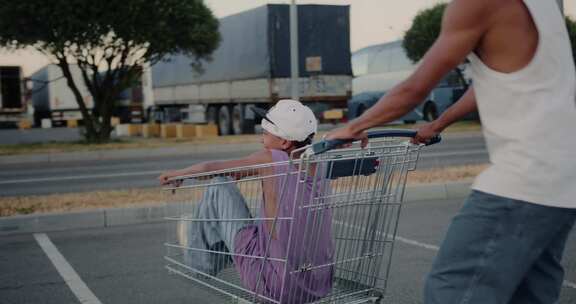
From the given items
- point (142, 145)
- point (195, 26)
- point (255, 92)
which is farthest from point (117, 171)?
point (255, 92)

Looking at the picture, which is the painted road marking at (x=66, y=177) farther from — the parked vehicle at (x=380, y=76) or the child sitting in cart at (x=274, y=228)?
the parked vehicle at (x=380, y=76)

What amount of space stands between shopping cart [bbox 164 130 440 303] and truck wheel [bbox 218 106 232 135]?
25.0 meters

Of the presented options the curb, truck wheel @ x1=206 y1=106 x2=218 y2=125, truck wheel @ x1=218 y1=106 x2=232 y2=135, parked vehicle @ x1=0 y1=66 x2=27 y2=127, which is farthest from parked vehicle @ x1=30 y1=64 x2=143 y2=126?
the curb

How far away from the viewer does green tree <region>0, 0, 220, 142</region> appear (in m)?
21.6

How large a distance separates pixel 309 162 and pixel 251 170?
524 millimetres

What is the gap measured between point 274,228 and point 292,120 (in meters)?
0.51

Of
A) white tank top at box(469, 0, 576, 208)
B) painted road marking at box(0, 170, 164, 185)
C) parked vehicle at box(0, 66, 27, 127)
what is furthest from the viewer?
parked vehicle at box(0, 66, 27, 127)

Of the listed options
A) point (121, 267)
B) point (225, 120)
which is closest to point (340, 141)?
point (121, 267)

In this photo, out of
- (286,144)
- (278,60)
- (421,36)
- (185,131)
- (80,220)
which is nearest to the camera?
(286,144)

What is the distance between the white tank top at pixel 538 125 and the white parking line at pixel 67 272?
353 cm

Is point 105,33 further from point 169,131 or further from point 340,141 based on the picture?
point 340,141

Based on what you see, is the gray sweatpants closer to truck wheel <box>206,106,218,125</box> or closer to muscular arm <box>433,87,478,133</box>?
muscular arm <box>433,87,478,133</box>

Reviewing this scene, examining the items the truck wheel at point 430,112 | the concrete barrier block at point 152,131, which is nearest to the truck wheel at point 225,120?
the concrete barrier block at point 152,131

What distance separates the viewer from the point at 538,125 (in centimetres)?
259
